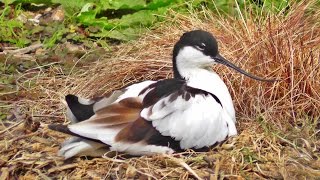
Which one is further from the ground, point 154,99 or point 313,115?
point 154,99

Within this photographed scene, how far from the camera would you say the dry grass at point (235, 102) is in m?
4.16

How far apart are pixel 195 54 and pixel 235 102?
1.52 feet

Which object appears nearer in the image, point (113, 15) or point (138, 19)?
point (138, 19)

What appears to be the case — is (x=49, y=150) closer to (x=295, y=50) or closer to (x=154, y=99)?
(x=154, y=99)

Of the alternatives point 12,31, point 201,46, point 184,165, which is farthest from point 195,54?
point 12,31

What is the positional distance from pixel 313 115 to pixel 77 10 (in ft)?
6.93

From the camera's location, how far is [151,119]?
13.6 ft

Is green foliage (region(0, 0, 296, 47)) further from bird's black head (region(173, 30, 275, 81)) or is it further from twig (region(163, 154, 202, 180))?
twig (region(163, 154, 202, 180))

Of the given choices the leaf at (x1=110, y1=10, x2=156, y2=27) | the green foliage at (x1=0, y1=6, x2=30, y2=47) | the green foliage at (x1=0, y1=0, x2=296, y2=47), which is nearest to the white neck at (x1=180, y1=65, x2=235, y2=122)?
the green foliage at (x1=0, y1=0, x2=296, y2=47)

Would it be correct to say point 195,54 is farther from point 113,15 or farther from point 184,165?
point 113,15

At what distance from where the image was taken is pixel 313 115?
4707 mm

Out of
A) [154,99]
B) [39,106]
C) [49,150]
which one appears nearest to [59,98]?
[39,106]

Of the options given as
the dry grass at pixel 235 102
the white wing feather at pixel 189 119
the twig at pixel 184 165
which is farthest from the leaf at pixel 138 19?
the twig at pixel 184 165

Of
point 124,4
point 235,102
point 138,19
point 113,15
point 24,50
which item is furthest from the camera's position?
point 113,15
